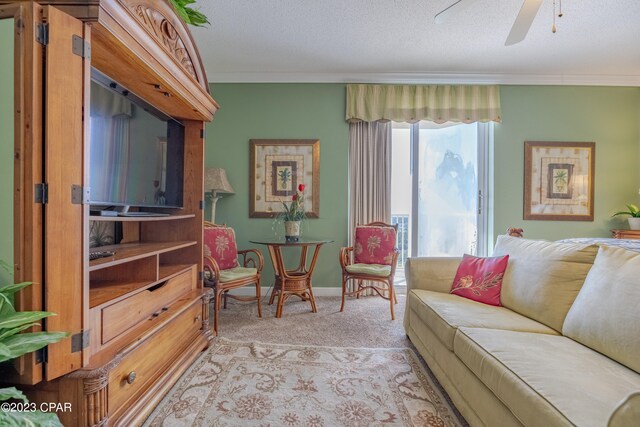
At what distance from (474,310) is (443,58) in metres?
2.80

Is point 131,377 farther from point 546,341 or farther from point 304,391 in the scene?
point 546,341

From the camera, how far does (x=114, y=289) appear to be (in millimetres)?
1493

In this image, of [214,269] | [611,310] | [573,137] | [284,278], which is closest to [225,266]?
[214,269]

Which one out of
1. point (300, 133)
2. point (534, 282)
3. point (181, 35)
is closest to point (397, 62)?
point (300, 133)

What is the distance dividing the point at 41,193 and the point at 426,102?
3.76 meters

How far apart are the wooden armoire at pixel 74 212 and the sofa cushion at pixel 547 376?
1503 mm

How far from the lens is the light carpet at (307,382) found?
1494 mm

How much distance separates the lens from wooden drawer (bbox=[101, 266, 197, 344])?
4.30ft

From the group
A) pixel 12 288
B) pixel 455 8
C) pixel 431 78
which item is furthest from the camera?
pixel 431 78

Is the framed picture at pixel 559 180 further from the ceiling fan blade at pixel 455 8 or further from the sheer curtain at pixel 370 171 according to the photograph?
the ceiling fan blade at pixel 455 8

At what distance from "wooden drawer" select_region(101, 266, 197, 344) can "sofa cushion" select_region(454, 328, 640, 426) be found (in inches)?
63.3

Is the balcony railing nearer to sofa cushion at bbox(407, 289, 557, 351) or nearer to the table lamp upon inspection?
sofa cushion at bbox(407, 289, 557, 351)

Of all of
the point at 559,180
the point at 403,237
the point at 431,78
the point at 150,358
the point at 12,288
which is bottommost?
the point at 150,358

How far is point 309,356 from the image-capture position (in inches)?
82.8
